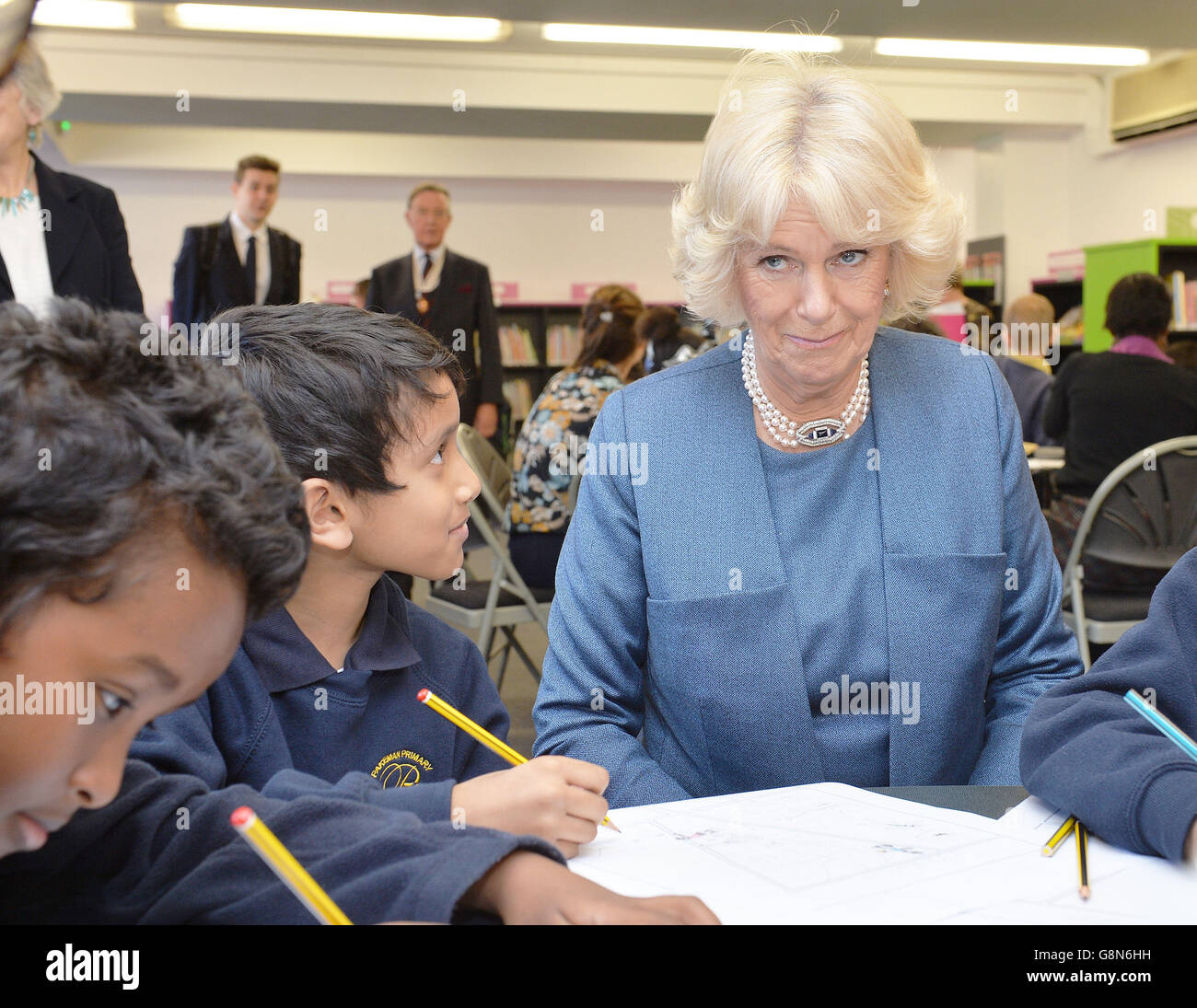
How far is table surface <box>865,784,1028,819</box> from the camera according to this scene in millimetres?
917

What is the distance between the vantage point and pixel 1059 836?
82 centimetres

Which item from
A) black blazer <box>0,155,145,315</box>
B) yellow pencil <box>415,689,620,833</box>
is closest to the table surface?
yellow pencil <box>415,689,620,833</box>

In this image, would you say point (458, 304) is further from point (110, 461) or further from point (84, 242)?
point (110, 461)

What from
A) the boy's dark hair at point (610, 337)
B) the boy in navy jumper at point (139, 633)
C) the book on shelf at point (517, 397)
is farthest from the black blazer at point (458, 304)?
the boy in navy jumper at point (139, 633)

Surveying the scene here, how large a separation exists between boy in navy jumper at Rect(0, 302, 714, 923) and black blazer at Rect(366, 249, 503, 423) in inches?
188

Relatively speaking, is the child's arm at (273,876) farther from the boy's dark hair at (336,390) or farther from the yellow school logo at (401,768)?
the boy's dark hair at (336,390)

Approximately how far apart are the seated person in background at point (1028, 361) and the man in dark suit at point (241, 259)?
3.11 meters

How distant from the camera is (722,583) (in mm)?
1335

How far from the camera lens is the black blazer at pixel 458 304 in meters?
5.50

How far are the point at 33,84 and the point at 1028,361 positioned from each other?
4.72 metres

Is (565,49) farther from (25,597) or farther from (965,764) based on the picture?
(25,597)

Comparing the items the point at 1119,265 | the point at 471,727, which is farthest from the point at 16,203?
the point at 1119,265
